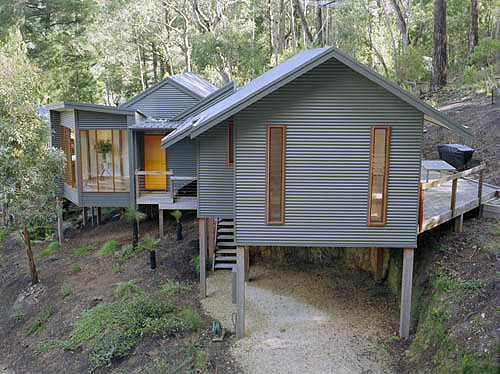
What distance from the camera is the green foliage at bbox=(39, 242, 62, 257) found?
17.9m

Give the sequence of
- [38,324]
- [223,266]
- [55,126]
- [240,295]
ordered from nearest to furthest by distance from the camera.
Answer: [240,295], [38,324], [223,266], [55,126]

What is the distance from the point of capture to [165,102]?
64.8ft

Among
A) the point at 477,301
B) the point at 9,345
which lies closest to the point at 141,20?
the point at 9,345

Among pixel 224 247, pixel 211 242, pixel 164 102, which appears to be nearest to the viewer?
pixel 211 242

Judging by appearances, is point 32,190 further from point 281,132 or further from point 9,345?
point 281,132

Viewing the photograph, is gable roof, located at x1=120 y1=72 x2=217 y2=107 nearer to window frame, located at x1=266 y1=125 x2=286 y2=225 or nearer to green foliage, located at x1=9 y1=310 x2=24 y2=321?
green foliage, located at x1=9 y1=310 x2=24 y2=321

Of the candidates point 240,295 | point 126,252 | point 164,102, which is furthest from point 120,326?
point 164,102

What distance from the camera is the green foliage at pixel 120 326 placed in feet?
33.7

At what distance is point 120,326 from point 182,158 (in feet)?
30.0

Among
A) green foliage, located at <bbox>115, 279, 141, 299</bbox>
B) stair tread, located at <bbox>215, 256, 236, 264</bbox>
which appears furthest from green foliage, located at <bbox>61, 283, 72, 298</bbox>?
stair tread, located at <bbox>215, 256, 236, 264</bbox>

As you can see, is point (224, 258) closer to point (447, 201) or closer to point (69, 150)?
point (447, 201)

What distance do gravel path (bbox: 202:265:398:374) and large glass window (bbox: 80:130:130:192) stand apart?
7191mm

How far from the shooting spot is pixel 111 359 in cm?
1005

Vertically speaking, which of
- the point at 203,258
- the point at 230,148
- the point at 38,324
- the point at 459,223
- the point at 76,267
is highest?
the point at 230,148
